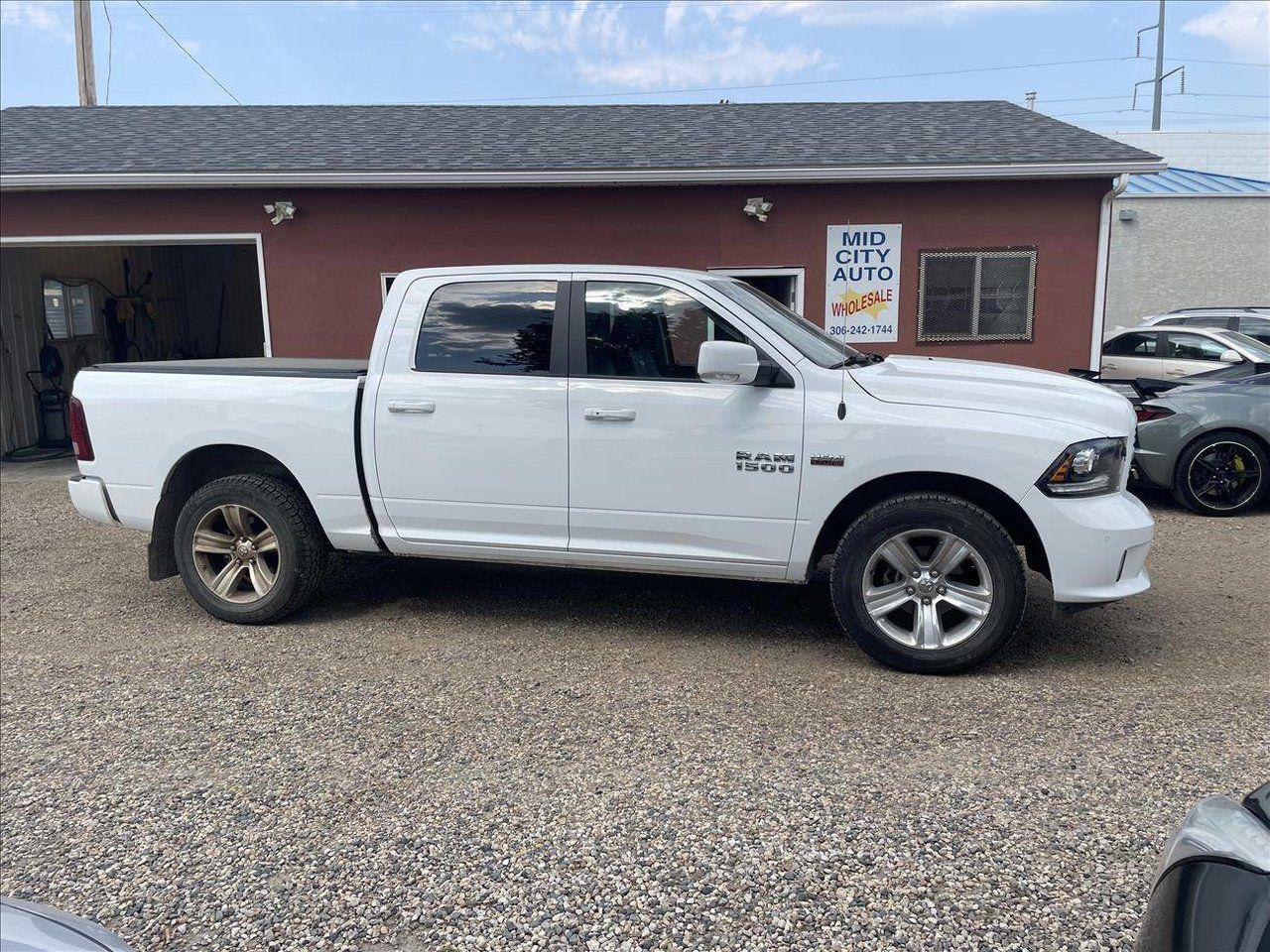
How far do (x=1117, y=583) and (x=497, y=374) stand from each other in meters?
3.20

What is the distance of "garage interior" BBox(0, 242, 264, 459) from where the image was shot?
42.5 ft

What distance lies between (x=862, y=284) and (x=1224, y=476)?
3992 millimetres

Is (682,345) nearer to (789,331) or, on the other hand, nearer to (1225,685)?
(789,331)

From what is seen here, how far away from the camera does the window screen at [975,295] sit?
35.4 ft

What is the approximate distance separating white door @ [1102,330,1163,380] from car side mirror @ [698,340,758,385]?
8.98 m

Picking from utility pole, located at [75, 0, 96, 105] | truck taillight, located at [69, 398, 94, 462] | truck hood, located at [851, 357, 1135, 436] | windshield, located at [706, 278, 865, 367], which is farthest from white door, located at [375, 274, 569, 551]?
utility pole, located at [75, 0, 96, 105]

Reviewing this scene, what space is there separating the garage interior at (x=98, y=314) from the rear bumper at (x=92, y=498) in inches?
248

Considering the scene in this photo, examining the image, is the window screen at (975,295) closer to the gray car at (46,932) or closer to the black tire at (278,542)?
the black tire at (278,542)

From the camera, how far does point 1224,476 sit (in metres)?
8.52

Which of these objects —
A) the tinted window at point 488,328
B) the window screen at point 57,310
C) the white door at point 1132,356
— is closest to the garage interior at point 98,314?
the window screen at point 57,310

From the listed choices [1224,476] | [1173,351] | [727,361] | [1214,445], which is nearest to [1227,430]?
[1214,445]

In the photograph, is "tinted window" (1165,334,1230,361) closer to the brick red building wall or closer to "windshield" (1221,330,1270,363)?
"windshield" (1221,330,1270,363)

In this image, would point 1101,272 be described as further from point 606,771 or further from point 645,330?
point 606,771

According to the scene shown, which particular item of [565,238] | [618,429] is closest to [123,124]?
[565,238]
